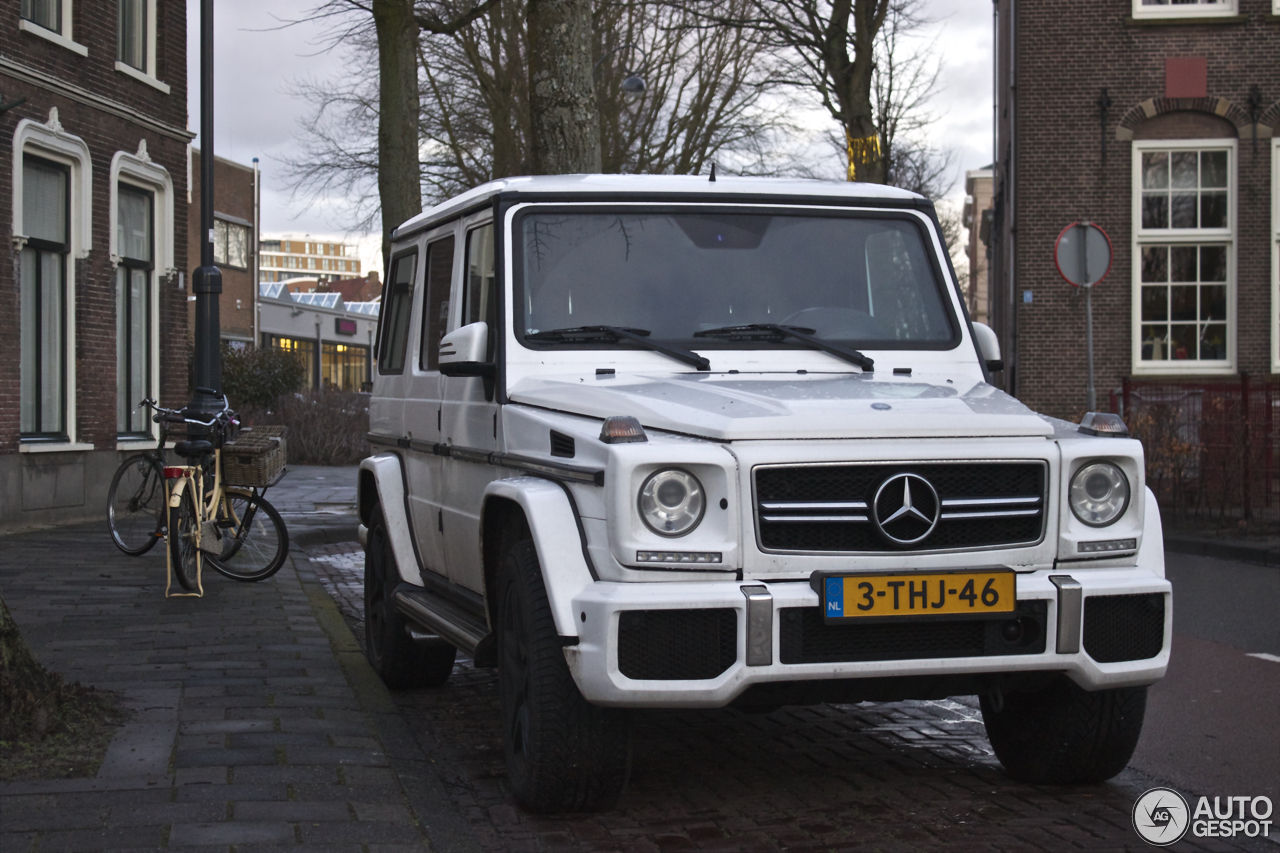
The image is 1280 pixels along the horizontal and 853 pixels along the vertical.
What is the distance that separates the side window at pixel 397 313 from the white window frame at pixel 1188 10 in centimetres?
1808

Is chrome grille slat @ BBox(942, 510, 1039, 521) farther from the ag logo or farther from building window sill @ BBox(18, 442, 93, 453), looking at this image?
building window sill @ BBox(18, 442, 93, 453)

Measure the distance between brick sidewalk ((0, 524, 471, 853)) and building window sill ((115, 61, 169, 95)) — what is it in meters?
9.14

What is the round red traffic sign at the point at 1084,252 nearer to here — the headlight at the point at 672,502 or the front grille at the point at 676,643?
the headlight at the point at 672,502

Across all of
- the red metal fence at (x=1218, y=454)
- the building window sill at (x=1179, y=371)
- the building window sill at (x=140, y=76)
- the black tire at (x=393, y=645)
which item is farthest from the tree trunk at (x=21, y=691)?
the building window sill at (x=1179, y=371)

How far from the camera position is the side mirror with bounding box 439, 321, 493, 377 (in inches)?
199

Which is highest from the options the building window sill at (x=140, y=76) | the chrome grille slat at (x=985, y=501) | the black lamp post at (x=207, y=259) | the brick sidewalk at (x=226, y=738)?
the building window sill at (x=140, y=76)

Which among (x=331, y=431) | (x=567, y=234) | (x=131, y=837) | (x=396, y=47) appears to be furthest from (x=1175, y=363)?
(x=131, y=837)

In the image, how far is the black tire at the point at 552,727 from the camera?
4.18 metres

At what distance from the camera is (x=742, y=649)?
394 centimetres

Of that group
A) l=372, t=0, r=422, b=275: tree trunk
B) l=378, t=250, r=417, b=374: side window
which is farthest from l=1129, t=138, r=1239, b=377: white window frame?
l=378, t=250, r=417, b=374: side window

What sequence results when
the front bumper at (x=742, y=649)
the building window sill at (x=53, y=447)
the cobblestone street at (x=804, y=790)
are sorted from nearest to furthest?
the front bumper at (x=742, y=649)
the cobblestone street at (x=804, y=790)
the building window sill at (x=53, y=447)

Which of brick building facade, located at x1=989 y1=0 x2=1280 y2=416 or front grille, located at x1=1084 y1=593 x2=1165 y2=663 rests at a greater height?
brick building facade, located at x1=989 y1=0 x2=1280 y2=416

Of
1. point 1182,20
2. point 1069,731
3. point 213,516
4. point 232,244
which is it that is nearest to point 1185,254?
point 1182,20

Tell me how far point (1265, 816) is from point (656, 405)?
229 cm
